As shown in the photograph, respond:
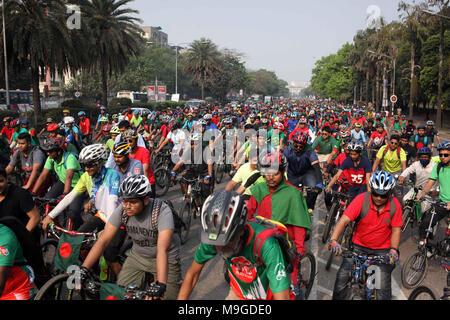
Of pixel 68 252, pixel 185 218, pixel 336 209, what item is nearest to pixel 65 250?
pixel 68 252

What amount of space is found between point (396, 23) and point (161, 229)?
1941 inches

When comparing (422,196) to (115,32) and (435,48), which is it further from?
(435,48)

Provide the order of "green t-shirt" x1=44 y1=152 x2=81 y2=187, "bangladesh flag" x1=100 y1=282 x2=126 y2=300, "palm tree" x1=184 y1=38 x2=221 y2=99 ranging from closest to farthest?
"bangladesh flag" x1=100 y1=282 x2=126 y2=300 → "green t-shirt" x1=44 y1=152 x2=81 y2=187 → "palm tree" x1=184 y1=38 x2=221 y2=99

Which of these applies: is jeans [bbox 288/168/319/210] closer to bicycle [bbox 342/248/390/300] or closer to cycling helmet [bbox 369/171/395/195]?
cycling helmet [bbox 369/171/395/195]

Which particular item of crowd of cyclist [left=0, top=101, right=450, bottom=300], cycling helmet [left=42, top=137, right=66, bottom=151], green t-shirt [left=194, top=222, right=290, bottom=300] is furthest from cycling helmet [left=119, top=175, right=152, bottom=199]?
cycling helmet [left=42, top=137, right=66, bottom=151]

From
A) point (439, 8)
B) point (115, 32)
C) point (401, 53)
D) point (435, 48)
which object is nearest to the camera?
point (115, 32)

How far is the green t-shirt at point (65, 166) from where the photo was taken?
6180 mm

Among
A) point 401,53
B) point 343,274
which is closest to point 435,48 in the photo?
point 401,53

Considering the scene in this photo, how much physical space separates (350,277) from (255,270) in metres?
1.66

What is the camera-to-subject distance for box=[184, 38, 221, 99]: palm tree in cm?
6334

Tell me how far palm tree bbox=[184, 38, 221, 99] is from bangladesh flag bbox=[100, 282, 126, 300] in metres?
61.7

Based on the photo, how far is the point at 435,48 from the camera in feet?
148

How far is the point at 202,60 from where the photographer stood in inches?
2504
